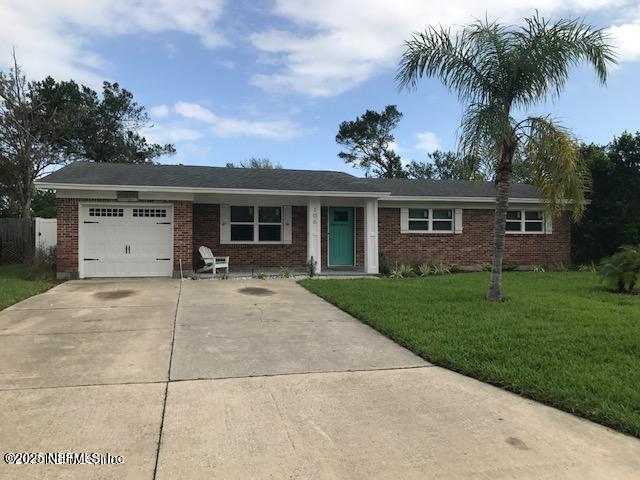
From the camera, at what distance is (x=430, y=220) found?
16969mm

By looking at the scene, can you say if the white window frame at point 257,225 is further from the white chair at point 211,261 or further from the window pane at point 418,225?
the window pane at point 418,225

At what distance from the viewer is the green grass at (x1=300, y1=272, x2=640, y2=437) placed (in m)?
4.60

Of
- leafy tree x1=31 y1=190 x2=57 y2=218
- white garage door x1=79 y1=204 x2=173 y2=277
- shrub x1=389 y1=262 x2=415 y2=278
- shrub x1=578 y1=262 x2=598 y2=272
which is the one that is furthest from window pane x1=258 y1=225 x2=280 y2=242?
leafy tree x1=31 y1=190 x2=57 y2=218

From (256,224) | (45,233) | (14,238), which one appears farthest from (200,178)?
(14,238)

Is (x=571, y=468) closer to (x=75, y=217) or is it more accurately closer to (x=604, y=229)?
(x=75, y=217)

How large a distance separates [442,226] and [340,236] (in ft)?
11.8

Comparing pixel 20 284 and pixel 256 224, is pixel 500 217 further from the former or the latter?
pixel 20 284

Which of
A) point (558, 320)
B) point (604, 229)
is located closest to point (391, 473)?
point (558, 320)

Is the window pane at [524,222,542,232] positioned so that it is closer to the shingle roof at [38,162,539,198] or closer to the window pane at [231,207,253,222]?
the shingle roof at [38,162,539,198]

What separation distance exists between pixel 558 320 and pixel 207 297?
660cm

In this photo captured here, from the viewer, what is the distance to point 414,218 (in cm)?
1688

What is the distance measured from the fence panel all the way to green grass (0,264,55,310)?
11.8ft

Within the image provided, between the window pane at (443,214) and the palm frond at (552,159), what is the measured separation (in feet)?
22.8

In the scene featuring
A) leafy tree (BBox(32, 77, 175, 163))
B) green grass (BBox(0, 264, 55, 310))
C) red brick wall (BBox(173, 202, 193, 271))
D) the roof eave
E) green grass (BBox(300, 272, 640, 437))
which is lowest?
green grass (BBox(300, 272, 640, 437))
